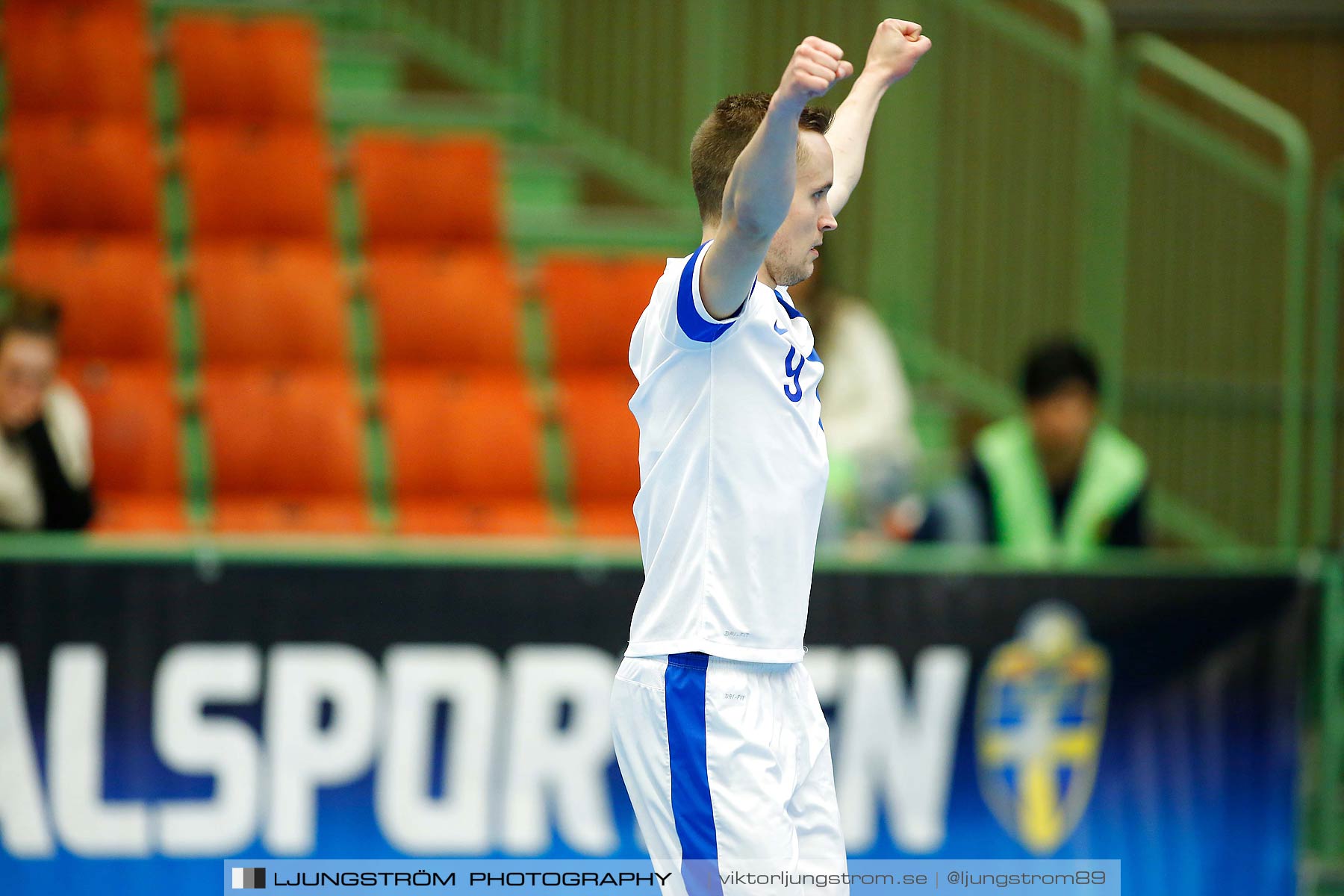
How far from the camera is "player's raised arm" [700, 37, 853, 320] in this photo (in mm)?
2664

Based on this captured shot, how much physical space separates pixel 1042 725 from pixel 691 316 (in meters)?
3.23

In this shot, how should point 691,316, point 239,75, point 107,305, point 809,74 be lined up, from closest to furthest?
point 809,74, point 691,316, point 107,305, point 239,75

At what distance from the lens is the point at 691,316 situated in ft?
9.53

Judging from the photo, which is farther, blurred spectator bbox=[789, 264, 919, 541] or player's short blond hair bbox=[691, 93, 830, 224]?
blurred spectator bbox=[789, 264, 919, 541]

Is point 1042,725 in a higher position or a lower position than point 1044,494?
lower

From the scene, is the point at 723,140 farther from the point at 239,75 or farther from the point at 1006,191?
the point at 1006,191

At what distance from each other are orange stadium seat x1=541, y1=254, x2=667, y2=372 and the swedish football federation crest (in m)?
2.50

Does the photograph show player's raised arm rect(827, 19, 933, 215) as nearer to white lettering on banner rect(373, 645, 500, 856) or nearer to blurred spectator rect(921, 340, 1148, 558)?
white lettering on banner rect(373, 645, 500, 856)

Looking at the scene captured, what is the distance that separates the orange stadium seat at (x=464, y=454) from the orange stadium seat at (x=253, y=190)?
116cm

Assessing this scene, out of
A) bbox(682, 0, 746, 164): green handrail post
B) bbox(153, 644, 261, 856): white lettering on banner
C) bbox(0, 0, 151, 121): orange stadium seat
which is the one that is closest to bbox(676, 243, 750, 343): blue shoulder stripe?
bbox(153, 644, 261, 856): white lettering on banner

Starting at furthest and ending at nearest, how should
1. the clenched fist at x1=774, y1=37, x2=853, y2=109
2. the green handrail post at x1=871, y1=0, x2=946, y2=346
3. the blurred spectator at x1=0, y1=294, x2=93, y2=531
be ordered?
the green handrail post at x1=871, y1=0, x2=946, y2=346, the blurred spectator at x1=0, y1=294, x2=93, y2=531, the clenched fist at x1=774, y1=37, x2=853, y2=109

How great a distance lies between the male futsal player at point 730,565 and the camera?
298 cm

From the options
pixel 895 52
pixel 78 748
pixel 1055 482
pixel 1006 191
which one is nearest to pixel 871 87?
pixel 895 52

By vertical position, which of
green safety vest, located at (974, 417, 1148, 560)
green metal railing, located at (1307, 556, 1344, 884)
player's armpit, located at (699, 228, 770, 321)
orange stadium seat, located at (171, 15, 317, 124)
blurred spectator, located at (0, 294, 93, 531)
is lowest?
green metal railing, located at (1307, 556, 1344, 884)
